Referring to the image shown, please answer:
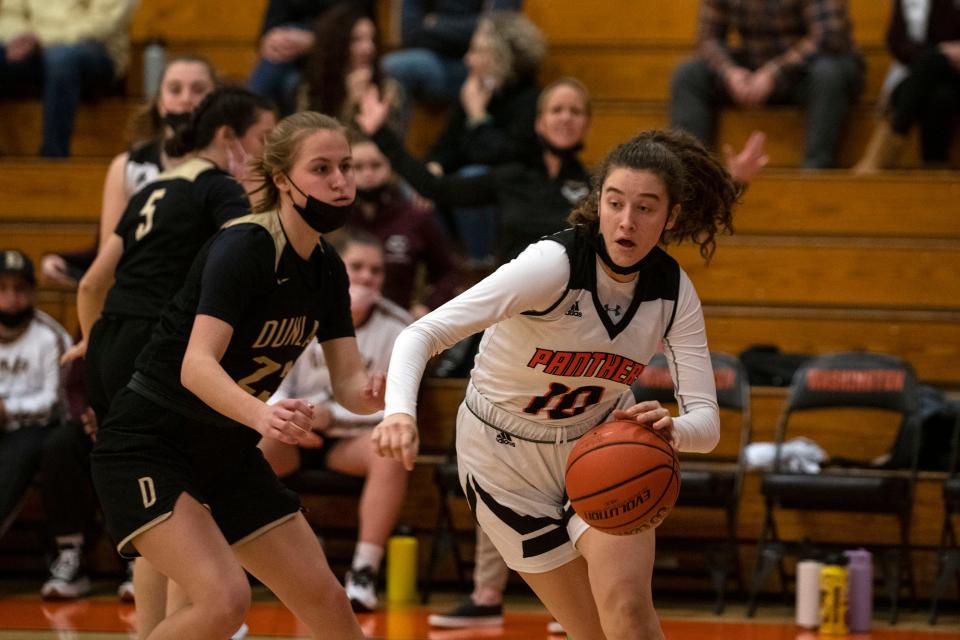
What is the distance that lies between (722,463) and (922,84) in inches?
101

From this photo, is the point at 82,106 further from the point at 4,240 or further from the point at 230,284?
the point at 230,284

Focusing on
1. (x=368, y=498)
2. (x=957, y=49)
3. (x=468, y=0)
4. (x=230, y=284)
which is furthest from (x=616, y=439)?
(x=468, y=0)

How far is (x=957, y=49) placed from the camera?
7559 mm

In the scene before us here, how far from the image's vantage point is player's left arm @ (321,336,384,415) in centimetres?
Answer: 374

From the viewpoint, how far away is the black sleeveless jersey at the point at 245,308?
3486mm

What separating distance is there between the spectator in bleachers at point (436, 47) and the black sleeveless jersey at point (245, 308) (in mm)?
4924

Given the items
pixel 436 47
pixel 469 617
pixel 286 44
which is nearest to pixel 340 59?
pixel 286 44

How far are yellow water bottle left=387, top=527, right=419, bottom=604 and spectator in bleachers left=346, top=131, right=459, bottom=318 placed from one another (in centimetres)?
130

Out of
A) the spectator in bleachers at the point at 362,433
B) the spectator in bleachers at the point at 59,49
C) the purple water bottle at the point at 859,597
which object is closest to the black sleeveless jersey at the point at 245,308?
the spectator in bleachers at the point at 362,433

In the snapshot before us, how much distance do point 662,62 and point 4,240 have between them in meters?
4.38

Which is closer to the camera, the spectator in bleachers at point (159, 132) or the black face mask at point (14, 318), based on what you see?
the spectator in bleachers at point (159, 132)

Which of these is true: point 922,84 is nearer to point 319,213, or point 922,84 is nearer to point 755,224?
point 755,224

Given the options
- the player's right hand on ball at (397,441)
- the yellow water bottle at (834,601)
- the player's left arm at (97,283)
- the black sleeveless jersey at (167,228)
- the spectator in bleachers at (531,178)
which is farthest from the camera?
Result: the spectator in bleachers at (531,178)

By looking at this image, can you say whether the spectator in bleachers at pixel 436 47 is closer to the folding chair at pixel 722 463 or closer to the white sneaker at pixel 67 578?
the folding chair at pixel 722 463
